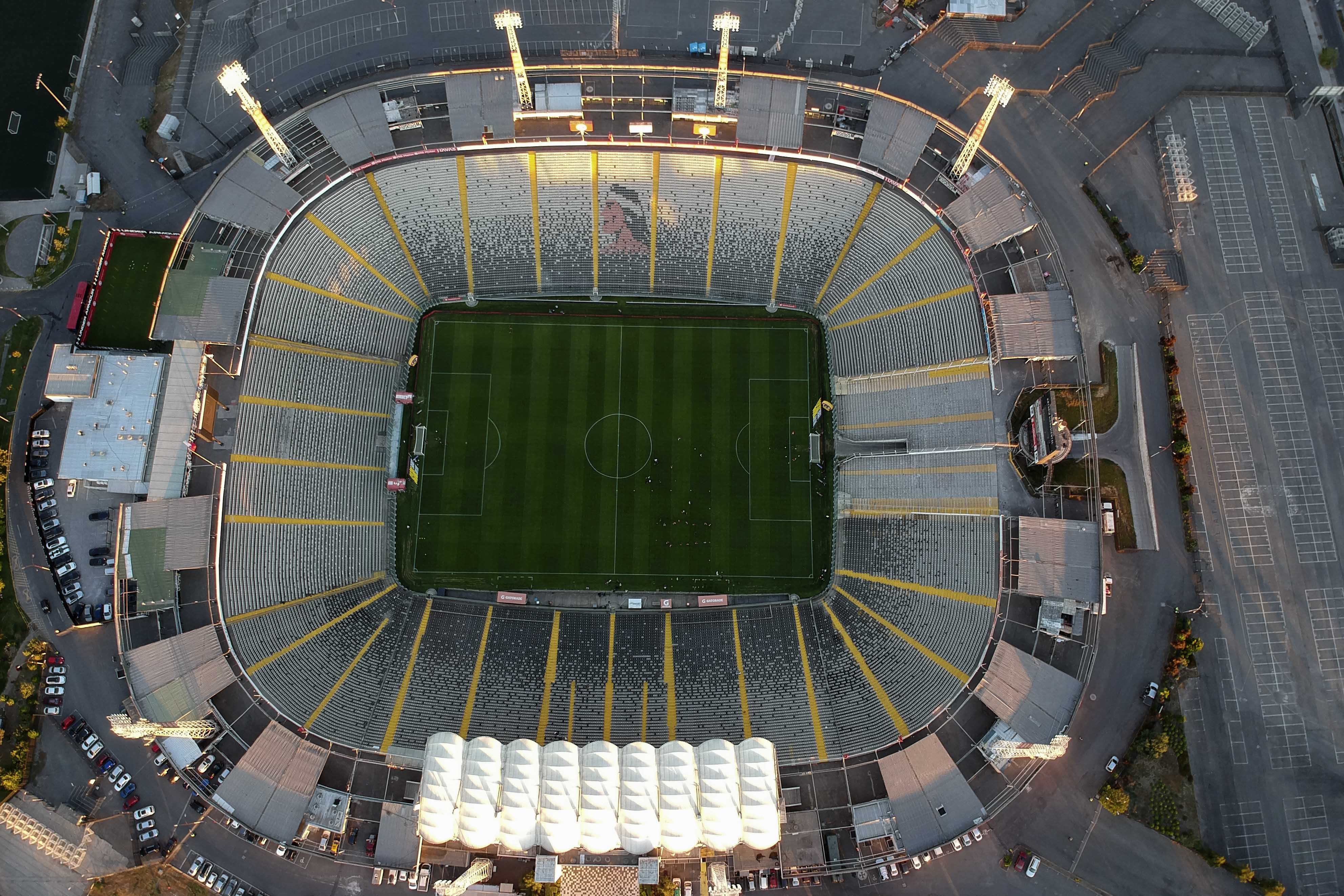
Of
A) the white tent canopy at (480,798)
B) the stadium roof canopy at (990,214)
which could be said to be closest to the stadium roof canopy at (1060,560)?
the stadium roof canopy at (990,214)

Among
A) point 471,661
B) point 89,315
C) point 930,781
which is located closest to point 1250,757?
point 930,781

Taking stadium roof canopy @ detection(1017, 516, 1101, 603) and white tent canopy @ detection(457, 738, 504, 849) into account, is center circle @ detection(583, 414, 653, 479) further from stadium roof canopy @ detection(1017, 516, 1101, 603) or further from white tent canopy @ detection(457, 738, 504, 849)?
stadium roof canopy @ detection(1017, 516, 1101, 603)

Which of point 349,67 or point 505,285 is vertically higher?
point 349,67

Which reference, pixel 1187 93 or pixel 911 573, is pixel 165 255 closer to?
pixel 911 573

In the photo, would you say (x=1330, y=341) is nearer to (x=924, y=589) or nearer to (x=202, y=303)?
(x=924, y=589)

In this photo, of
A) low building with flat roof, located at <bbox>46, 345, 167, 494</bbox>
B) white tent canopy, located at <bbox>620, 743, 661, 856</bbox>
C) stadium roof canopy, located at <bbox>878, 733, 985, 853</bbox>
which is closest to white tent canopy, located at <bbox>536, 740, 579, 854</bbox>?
white tent canopy, located at <bbox>620, 743, 661, 856</bbox>

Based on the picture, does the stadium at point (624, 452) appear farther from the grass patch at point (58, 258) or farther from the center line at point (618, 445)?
the grass patch at point (58, 258)
